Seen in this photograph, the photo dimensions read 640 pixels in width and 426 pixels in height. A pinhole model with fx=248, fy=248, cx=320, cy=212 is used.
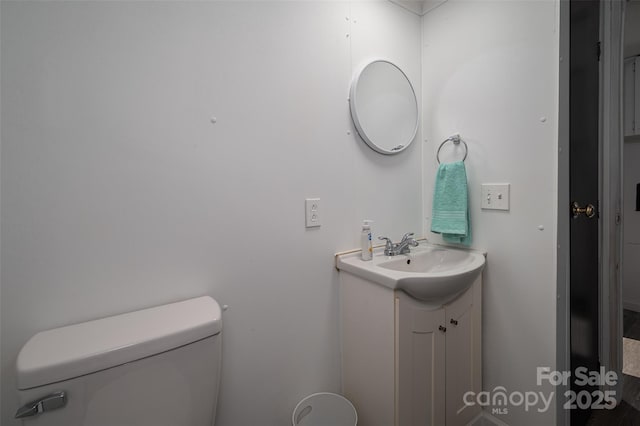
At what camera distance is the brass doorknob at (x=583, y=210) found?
1.03m

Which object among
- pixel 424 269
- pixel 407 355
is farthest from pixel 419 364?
pixel 424 269

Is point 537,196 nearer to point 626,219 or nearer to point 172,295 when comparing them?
point 172,295

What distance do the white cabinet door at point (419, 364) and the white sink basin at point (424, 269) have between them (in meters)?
0.05

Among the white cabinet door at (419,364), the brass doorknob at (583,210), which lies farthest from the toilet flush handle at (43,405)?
the brass doorknob at (583,210)

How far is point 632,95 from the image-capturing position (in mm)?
1864

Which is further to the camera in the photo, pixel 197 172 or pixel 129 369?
pixel 197 172

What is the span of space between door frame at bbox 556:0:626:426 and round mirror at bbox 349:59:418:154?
0.59m

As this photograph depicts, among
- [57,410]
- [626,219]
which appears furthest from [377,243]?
[626,219]

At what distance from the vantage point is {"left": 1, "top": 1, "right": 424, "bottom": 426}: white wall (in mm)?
636

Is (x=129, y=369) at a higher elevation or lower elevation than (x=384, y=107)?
lower

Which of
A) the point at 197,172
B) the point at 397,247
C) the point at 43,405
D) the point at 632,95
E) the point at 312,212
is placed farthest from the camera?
the point at 632,95

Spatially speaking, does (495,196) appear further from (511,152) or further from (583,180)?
(583,180)

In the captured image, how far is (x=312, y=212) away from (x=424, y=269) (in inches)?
25.9

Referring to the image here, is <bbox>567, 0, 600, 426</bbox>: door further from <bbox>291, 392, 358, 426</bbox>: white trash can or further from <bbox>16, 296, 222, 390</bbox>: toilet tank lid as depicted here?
<bbox>16, 296, 222, 390</bbox>: toilet tank lid
